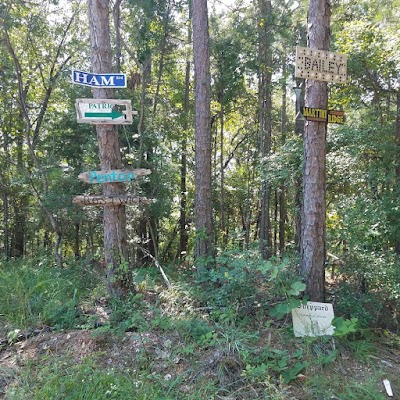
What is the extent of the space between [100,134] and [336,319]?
3641mm

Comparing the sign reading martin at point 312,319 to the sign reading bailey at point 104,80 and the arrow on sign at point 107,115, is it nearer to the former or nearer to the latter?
the arrow on sign at point 107,115

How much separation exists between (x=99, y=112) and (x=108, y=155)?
568mm

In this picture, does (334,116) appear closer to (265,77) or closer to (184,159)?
(265,77)

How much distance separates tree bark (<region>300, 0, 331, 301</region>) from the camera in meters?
4.03

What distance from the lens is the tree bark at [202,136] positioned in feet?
17.8

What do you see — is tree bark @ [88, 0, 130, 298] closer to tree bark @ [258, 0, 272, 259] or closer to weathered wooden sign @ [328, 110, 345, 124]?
weathered wooden sign @ [328, 110, 345, 124]

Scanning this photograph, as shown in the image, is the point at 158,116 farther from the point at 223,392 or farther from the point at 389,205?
the point at 223,392

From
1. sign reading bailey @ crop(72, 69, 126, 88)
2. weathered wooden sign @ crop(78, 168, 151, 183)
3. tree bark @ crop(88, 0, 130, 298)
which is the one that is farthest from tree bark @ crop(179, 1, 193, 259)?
weathered wooden sign @ crop(78, 168, 151, 183)

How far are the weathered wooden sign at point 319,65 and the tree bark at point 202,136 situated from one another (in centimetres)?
200

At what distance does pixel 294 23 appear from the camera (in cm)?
932

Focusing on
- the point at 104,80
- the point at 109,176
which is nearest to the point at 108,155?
the point at 109,176

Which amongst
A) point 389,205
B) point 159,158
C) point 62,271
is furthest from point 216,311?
point 159,158

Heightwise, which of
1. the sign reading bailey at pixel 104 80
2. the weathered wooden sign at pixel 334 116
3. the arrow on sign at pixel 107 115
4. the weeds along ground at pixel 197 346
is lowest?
the weeds along ground at pixel 197 346

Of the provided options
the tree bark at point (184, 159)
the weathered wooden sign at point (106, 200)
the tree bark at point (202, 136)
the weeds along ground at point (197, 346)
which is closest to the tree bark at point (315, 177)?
the weeds along ground at point (197, 346)
